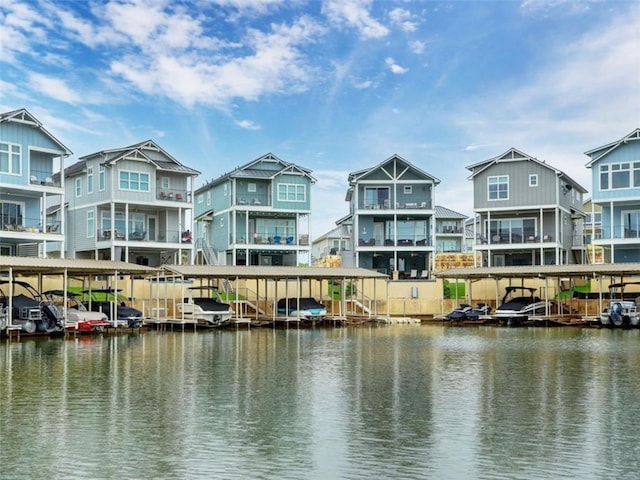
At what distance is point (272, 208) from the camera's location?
62.1 metres

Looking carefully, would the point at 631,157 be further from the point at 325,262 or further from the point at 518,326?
the point at 325,262

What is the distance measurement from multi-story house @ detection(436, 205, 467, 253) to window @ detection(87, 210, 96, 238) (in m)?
43.4

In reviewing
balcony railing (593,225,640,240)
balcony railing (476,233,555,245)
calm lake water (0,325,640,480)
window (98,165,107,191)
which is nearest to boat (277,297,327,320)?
window (98,165,107,191)

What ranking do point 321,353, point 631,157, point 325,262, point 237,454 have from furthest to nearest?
point 325,262 < point 631,157 < point 321,353 < point 237,454

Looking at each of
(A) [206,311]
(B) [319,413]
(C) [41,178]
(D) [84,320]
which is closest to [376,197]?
(A) [206,311]

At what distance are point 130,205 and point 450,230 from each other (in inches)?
1710

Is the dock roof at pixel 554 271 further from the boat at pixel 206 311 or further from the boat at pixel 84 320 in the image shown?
the boat at pixel 84 320

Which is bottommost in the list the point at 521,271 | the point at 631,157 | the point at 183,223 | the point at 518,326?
the point at 518,326

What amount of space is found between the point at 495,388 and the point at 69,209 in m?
45.2

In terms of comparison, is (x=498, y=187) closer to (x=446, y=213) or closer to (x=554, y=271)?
(x=554, y=271)

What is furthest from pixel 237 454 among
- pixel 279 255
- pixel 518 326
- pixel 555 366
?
pixel 279 255

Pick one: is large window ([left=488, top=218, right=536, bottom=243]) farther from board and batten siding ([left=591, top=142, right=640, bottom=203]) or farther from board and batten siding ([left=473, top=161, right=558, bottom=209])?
board and batten siding ([left=591, top=142, right=640, bottom=203])

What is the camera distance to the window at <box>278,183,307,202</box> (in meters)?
62.7

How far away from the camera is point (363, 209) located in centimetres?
6481
